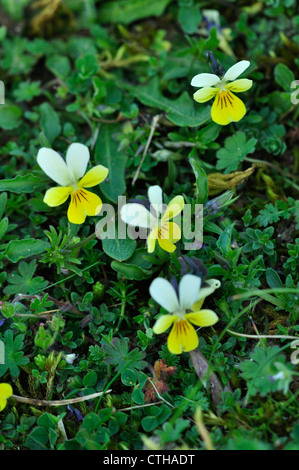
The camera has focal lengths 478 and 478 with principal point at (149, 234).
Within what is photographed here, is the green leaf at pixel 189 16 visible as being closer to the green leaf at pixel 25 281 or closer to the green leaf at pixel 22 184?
→ the green leaf at pixel 22 184

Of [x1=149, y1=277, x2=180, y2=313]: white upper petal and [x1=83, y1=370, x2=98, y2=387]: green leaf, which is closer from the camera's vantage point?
[x1=149, y1=277, x2=180, y2=313]: white upper petal

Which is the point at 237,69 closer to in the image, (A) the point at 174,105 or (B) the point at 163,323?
(A) the point at 174,105

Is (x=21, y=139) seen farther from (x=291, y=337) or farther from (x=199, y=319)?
(x=291, y=337)

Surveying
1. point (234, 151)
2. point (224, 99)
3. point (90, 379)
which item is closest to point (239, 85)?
point (224, 99)

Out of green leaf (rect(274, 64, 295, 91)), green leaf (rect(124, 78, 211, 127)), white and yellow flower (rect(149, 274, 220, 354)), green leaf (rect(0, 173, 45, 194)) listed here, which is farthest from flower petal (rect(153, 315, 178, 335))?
green leaf (rect(274, 64, 295, 91))

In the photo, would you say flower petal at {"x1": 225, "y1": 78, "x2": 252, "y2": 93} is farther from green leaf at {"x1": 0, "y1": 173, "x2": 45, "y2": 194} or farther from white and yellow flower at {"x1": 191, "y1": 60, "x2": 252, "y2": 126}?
green leaf at {"x1": 0, "y1": 173, "x2": 45, "y2": 194}

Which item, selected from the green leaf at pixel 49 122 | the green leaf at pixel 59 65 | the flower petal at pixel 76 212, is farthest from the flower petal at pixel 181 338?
the green leaf at pixel 59 65

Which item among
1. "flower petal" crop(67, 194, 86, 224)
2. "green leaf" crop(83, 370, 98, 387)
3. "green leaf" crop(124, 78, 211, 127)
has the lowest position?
"green leaf" crop(83, 370, 98, 387)
